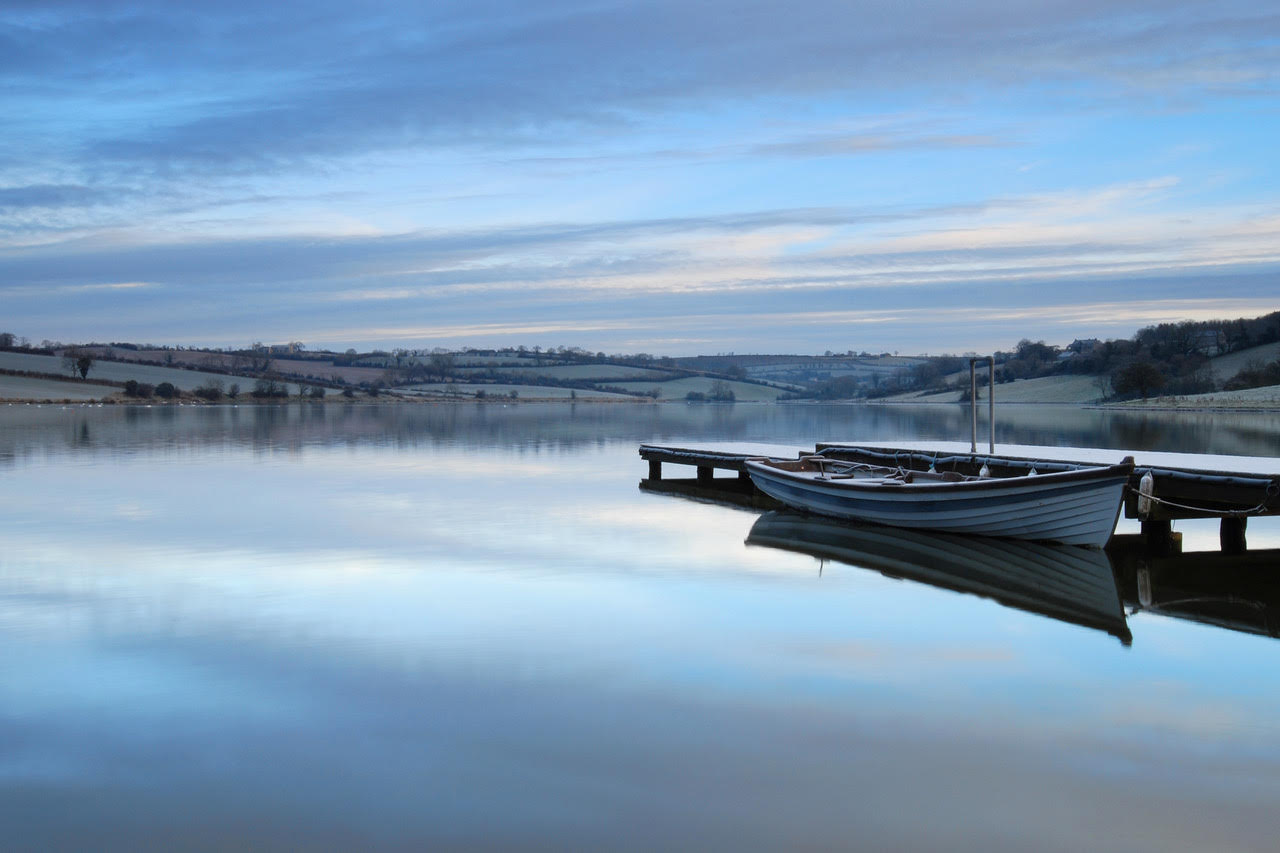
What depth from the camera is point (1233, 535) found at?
15523mm

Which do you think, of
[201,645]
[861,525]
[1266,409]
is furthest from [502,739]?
[1266,409]

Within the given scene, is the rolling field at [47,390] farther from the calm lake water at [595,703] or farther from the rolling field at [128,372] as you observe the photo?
the calm lake water at [595,703]

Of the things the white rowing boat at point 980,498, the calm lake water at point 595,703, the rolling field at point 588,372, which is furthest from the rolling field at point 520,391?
the calm lake water at point 595,703

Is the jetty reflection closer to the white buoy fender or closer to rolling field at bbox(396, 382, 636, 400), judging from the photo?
the white buoy fender

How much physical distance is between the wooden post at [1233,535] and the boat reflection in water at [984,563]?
177 cm

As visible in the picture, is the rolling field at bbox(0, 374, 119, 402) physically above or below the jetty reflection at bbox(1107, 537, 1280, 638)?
above

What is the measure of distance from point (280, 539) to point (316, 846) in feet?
37.3

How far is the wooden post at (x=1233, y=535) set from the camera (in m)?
15.4

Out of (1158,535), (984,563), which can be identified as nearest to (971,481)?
(984,563)

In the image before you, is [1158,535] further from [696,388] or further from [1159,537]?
[696,388]

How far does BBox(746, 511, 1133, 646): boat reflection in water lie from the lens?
11.8 m

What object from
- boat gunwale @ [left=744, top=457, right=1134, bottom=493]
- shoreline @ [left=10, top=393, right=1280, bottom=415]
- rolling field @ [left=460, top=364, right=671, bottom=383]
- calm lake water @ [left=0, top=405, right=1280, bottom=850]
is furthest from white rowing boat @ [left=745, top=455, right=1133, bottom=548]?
rolling field @ [left=460, top=364, right=671, bottom=383]

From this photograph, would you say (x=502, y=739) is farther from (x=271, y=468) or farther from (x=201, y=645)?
(x=271, y=468)

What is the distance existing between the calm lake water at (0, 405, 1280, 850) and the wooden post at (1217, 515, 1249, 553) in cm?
79
